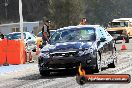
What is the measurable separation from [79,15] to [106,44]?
75545 mm

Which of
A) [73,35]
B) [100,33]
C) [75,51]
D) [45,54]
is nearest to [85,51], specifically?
[75,51]

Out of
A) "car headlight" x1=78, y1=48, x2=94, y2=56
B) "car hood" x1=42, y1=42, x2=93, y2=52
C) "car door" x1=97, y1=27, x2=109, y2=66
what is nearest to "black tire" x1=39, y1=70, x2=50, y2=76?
"car hood" x1=42, y1=42, x2=93, y2=52

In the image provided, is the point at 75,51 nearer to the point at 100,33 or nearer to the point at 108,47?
the point at 100,33

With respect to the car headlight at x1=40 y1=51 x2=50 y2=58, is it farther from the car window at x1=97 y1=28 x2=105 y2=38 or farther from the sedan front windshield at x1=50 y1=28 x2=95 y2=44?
the car window at x1=97 y1=28 x2=105 y2=38

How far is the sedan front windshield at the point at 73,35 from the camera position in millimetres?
13570

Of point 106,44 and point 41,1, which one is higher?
point 41,1

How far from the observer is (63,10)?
284ft

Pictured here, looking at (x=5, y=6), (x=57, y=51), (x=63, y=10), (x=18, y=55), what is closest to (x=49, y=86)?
(x=57, y=51)

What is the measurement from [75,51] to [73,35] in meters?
1.49

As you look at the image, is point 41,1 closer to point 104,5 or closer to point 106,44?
point 104,5

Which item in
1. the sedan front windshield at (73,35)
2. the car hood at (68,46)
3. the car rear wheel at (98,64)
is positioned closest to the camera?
the car hood at (68,46)

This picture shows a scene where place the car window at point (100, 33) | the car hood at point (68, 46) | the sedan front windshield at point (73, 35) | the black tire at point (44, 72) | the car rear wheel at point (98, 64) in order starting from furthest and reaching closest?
the car window at point (100, 33)
the sedan front windshield at point (73, 35)
the black tire at point (44, 72)
the car rear wheel at point (98, 64)
the car hood at point (68, 46)

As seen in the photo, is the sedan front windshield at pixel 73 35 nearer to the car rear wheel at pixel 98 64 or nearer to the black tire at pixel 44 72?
the car rear wheel at pixel 98 64

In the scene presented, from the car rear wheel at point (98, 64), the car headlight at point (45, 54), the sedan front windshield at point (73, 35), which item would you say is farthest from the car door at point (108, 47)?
the car headlight at point (45, 54)
